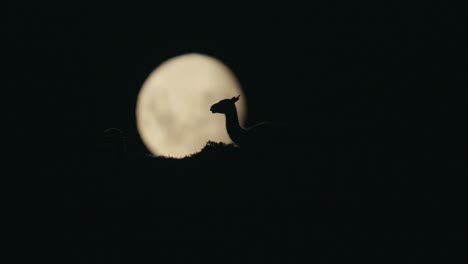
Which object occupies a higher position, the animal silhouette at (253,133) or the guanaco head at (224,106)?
the guanaco head at (224,106)

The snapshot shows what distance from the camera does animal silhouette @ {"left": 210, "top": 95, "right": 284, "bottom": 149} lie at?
9055 mm

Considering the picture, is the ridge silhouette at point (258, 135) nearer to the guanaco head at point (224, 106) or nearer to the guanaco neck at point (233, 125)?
the guanaco neck at point (233, 125)

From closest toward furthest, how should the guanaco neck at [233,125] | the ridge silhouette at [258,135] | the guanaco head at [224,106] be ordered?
the ridge silhouette at [258,135], the guanaco neck at [233,125], the guanaco head at [224,106]

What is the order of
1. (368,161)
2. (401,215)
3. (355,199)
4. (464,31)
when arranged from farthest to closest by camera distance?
1. (464,31)
2. (368,161)
3. (355,199)
4. (401,215)

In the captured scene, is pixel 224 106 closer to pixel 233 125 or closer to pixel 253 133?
pixel 233 125

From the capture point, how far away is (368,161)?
881 cm

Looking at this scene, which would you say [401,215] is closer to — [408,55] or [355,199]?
[355,199]

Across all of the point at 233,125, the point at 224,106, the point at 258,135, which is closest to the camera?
the point at 258,135

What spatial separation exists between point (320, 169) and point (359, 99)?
6306mm

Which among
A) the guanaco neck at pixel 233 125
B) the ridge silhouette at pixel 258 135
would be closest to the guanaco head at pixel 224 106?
the guanaco neck at pixel 233 125

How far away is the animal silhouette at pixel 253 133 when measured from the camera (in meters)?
9.05

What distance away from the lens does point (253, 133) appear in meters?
9.17

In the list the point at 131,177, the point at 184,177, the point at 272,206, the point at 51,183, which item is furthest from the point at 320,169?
the point at 51,183

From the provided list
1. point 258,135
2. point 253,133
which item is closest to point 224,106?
point 253,133
